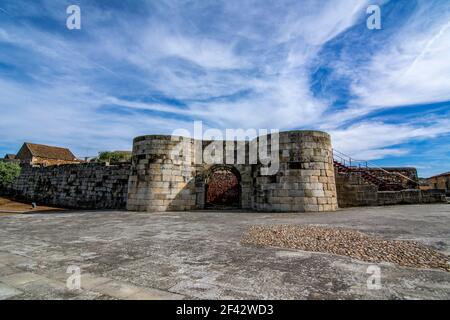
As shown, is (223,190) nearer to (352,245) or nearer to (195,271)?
(352,245)

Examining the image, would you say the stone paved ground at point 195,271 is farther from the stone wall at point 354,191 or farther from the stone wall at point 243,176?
the stone wall at point 354,191

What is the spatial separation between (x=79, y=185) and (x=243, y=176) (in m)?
13.0

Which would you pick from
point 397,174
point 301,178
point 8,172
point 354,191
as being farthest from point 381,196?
point 8,172

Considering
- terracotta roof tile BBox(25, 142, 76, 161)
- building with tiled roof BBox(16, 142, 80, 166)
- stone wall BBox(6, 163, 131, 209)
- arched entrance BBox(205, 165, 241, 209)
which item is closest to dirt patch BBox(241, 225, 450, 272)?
arched entrance BBox(205, 165, 241, 209)

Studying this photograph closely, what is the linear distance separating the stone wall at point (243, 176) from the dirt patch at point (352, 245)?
547cm

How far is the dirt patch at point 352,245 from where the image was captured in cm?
393

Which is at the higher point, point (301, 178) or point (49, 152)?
point (49, 152)

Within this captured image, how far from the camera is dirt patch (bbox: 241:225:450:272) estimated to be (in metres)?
3.93

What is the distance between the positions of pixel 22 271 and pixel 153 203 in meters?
9.56

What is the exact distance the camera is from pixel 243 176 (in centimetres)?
1484

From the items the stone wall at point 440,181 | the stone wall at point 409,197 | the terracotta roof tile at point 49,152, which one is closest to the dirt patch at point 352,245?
the stone wall at point 409,197

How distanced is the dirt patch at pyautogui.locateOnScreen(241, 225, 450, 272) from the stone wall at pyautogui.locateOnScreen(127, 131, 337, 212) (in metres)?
5.47

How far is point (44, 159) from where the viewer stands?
43812mm
